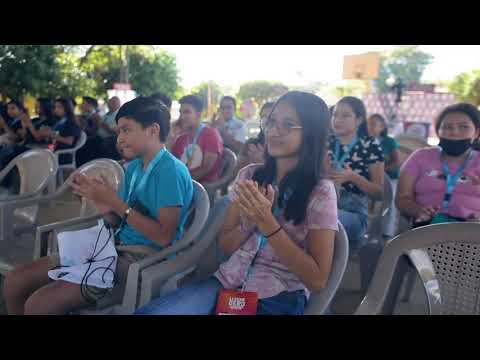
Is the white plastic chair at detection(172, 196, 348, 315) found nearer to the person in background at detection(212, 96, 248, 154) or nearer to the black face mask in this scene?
the black face mask

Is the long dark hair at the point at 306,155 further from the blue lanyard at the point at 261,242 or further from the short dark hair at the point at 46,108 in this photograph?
the short dark hair at the point at 46,108

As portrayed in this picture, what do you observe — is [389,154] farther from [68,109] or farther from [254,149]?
[68,109]

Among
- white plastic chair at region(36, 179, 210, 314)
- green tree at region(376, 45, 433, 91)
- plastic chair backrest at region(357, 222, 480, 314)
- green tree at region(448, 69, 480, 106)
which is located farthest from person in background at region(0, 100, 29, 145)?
green tree at region(376, 45, 433, 91)

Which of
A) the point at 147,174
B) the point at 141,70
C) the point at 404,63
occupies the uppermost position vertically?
the point at 404,63

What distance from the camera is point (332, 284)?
1663mm

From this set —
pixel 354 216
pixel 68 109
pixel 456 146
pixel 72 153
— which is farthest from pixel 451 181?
pixel 68 109

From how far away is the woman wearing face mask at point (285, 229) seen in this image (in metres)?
1.70

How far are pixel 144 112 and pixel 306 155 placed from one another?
85 cm

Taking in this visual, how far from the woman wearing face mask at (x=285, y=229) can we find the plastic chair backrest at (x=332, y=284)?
0.05 meters

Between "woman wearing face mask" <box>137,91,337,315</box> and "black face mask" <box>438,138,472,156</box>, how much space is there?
1310 millimetres

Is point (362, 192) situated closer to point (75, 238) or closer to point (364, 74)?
point (75, 238)

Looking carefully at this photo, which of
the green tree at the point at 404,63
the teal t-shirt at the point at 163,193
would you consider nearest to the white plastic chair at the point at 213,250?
the teal t-shirt at the point at 163,193

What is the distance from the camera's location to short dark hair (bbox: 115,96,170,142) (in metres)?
2.15
